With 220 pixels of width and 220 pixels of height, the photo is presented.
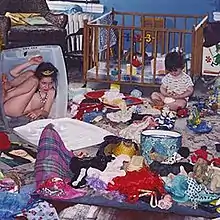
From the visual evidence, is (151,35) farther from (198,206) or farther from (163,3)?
(198,206)

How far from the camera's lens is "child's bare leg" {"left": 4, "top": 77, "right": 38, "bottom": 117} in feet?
8.08

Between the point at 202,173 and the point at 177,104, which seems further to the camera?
the point at 177,104

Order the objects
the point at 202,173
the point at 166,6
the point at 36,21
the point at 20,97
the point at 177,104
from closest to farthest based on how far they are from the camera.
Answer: the point at 202,173
the point at 20,97
the point at 177,104
the point at 36,21
the point at 166,6

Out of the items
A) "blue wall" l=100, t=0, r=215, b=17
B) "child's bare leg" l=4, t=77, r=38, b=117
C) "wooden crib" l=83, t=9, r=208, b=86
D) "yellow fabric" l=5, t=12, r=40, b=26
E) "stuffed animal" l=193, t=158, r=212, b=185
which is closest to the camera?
"stuffed animal" l=193, t=158, r=212, b=185

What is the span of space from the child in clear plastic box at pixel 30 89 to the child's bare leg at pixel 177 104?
0.71 m

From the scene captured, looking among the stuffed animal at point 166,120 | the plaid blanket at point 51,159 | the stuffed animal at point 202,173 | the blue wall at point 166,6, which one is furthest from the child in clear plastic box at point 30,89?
the blue wall at point 166,6

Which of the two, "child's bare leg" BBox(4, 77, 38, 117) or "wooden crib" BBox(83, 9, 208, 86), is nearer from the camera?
"child's bare leg" BBox(4, 77, 38, 117)

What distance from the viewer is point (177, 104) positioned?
2.98m


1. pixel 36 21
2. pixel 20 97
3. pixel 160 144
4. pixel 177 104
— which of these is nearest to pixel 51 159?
pixel 160 144

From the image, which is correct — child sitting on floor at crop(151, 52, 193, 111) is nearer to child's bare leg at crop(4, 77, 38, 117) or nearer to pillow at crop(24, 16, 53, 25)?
child's bare leg at crop(4, 77, 38, 117)

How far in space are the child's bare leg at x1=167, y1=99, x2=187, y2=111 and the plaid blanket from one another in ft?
4.03

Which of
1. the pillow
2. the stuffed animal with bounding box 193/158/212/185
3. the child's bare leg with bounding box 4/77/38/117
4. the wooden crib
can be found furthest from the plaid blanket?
the pillow

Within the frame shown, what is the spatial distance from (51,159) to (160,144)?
395 mm

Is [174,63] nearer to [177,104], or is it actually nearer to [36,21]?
[177,104]
